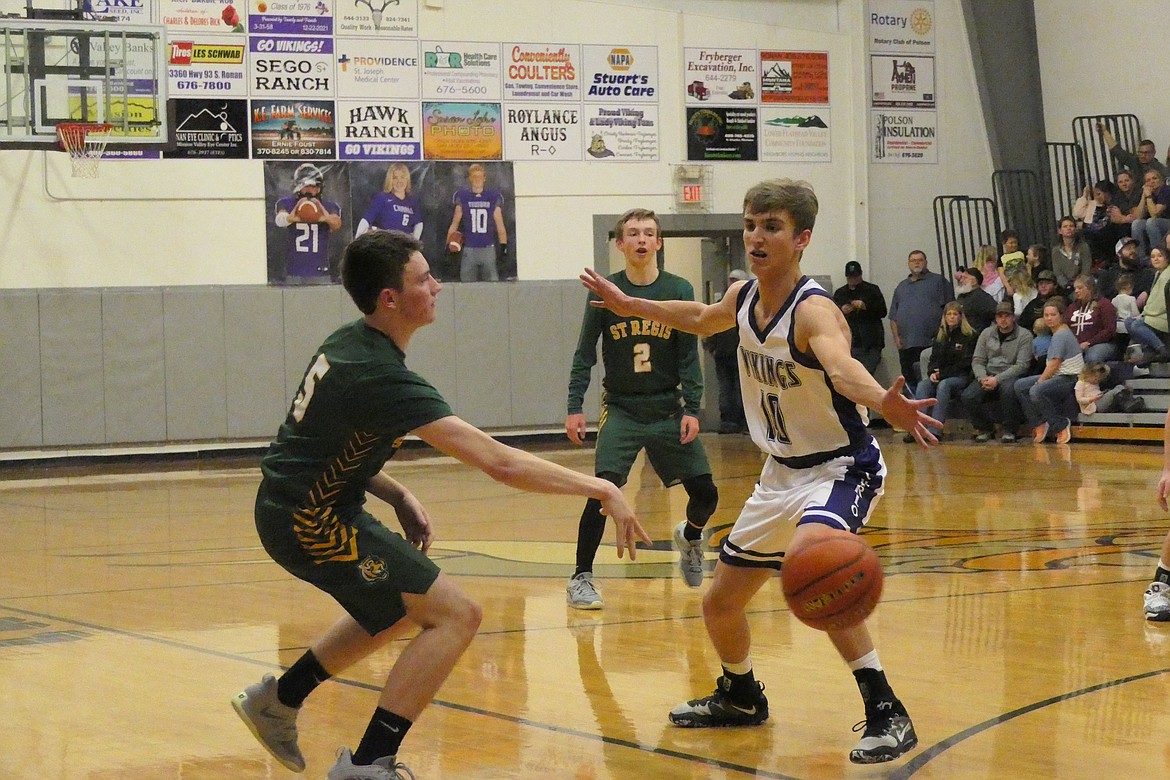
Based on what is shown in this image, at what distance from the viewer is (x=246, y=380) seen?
660 inches

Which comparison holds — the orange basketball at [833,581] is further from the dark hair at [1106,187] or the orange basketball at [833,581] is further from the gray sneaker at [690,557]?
the dark hair at [1106,187]

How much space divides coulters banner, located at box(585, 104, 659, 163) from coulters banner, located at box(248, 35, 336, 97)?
3315 mm

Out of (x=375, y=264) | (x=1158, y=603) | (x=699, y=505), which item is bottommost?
(x=1158, y=603)

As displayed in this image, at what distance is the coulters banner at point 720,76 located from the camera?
1850cm

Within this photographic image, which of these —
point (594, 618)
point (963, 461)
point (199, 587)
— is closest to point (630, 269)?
point (594, 618)

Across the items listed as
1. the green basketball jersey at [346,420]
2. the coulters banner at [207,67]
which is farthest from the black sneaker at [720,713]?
the coulters banner at [207,67]

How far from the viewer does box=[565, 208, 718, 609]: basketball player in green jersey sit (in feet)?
23.1

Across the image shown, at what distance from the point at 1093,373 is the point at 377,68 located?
908 centimetres

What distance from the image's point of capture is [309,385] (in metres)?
3.83

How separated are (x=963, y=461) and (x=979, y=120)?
780 cm

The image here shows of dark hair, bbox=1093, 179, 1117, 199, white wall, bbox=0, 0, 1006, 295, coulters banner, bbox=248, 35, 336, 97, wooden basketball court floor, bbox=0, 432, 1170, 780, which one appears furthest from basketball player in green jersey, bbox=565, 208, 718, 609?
dark hair, bbox=1093, 179, 1117, 199

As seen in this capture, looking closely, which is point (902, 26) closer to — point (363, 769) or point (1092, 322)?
point (1092, 322)

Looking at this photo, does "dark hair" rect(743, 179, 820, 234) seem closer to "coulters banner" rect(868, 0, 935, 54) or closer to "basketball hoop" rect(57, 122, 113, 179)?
"basketball hoop" rect(57, 122, 113, 179)

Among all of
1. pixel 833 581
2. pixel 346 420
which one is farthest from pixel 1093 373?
pixel 346 420
